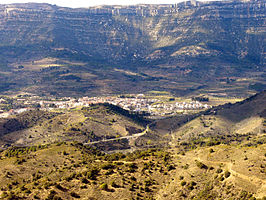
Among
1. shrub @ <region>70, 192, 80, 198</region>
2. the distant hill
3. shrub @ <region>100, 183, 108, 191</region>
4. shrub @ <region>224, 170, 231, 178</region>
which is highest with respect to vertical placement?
shrub @ <region>224, 170, 231, 178</region>

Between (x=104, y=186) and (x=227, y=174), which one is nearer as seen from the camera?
(x=227, y=174)

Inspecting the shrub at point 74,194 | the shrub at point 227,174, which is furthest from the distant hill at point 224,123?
the shrub at point 74,194

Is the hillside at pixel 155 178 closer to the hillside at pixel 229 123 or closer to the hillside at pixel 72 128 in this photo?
the hillside at pixel 72 128

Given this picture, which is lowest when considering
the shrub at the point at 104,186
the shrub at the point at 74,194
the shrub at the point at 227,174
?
the shrub at the point at 74,194

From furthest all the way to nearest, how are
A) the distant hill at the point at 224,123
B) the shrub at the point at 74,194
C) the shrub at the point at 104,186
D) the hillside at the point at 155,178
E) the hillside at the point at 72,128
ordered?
the distant hill at the point at 224,123, the hillside at the point at 72,128, the shrub at the point at 104,186, the shrub at the point at 74,194, the hillside at the point at 155,178

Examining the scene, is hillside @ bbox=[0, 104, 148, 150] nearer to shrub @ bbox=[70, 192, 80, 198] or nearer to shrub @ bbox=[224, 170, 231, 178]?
shrub @ bbox=[70, 192, 80, 198]

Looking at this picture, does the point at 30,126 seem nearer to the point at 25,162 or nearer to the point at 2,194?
the point at 25,162

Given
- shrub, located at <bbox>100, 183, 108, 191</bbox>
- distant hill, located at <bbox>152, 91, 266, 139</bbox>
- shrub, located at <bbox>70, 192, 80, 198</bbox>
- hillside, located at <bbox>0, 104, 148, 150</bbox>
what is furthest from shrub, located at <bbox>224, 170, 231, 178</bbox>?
distant hill, located at <bbox>152, 91, 266, 139</bbox>

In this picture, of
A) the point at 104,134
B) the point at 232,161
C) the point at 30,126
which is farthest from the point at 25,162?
the point at 30,126

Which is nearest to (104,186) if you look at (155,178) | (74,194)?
(74,194)

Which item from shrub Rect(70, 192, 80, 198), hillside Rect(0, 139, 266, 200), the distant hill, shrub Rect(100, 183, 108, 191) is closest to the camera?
hillside Rect(0, 139, 266, 200)

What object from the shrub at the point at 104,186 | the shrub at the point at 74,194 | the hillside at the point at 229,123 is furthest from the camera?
the hillside at the point at 229,123

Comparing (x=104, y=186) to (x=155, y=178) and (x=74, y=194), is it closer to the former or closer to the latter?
(x=74, y=194)
